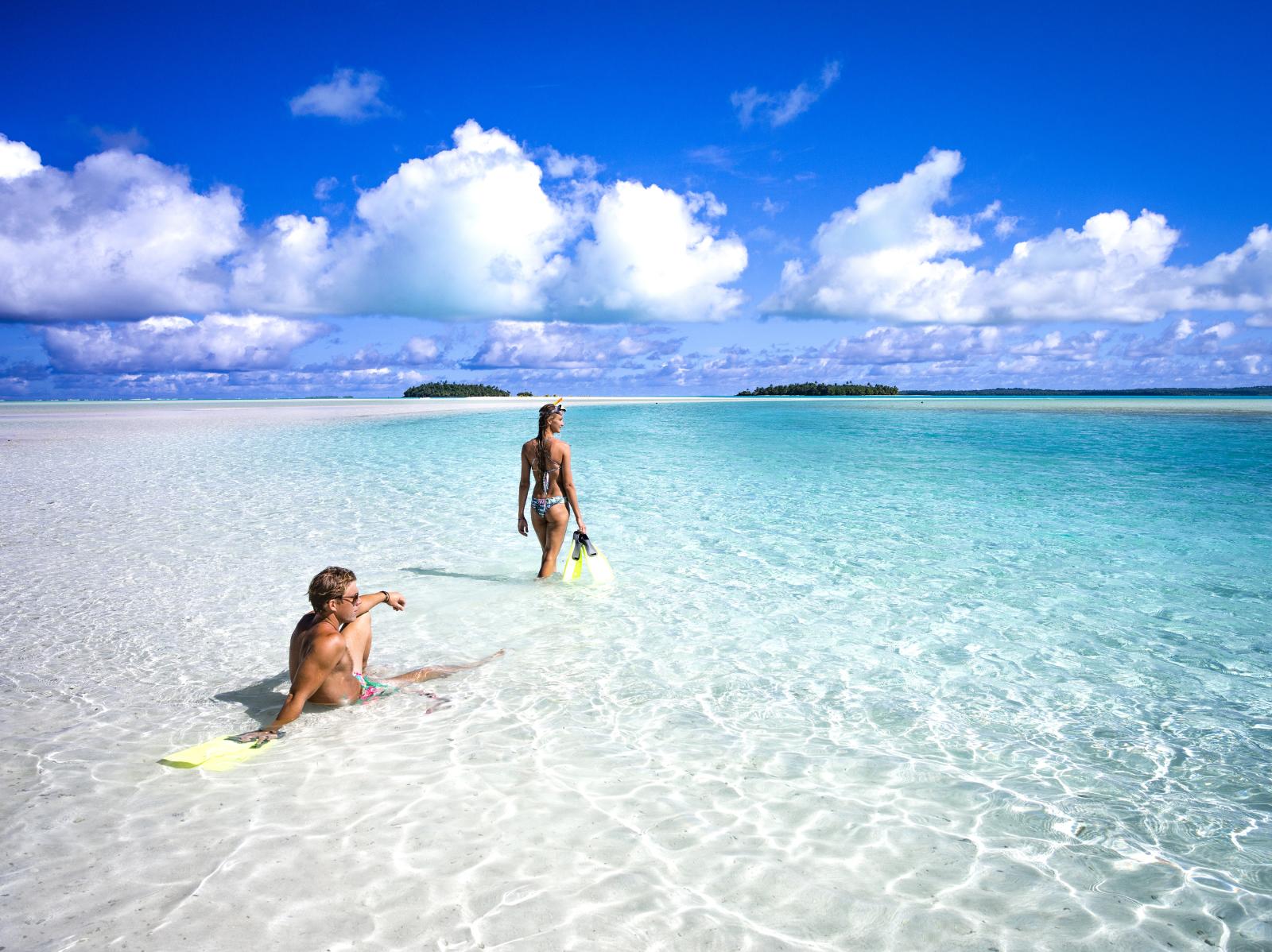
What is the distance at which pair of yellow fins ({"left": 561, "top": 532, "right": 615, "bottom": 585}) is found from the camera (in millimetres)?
8383

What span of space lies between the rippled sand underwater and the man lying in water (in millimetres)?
162

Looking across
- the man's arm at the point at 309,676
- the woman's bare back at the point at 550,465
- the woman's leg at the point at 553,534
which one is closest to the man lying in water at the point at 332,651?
the man's arm at the point at 309,676

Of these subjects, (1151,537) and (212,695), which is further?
(1151,537)

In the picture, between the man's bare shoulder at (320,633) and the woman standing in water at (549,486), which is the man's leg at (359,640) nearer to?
the man's bare shoulder at (320,633)

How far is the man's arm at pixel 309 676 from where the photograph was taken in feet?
15.5

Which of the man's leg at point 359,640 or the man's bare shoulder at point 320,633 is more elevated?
the man's bare shoulder at point 320,633

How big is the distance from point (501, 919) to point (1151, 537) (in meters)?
11.4

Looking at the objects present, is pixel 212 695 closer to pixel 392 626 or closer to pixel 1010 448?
pixel 392 626

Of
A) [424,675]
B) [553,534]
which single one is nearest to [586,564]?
[553,534]

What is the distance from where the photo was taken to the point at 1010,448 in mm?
27297

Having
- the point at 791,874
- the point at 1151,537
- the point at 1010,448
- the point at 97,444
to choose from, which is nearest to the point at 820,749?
the point at 791,874

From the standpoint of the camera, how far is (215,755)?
4.42 meters

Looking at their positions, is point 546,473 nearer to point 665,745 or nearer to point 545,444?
point 545,444

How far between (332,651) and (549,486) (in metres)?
3.90
